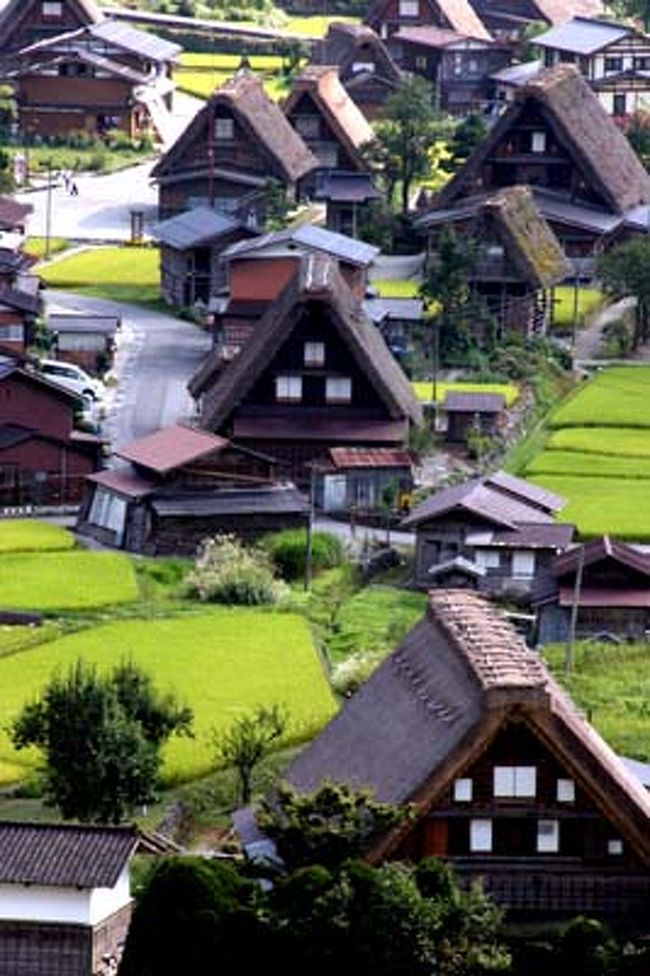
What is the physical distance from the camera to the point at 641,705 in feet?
118

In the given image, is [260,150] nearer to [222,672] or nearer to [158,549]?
[158,549]

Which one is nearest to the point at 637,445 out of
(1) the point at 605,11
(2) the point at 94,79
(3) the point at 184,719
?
(3) the point at 184,719

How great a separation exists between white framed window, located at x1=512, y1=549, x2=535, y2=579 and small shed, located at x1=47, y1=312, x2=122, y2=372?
12129mm

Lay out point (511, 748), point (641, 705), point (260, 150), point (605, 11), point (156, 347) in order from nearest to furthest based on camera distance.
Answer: point (511, 748)
point (641, 705)
point (156, 347)
point (260, 150)
point (605, 11)

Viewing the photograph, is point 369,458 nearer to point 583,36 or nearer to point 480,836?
point 480,836

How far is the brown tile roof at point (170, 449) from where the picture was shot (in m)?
44.8

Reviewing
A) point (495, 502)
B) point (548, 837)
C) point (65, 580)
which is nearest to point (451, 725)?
point (548, 837)

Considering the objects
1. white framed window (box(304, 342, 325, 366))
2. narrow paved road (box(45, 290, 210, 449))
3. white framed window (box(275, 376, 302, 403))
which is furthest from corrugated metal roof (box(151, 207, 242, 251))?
white framed window (box(304, 342, 325, 366))

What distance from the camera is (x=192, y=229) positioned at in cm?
5891

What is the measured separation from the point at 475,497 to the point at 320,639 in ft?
15.7

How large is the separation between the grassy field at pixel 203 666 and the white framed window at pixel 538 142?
77.5 ft

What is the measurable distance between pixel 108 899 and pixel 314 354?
20467 mm

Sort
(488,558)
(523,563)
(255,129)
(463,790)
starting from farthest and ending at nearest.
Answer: (255,129) < (488,558) < (523,563) < (463,790)

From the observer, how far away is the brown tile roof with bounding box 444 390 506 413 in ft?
162
